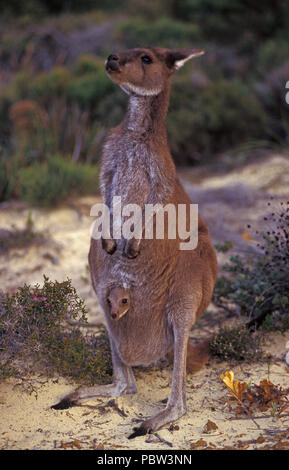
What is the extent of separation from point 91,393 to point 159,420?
1.67ft

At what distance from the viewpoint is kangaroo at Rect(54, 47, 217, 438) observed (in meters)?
3.29

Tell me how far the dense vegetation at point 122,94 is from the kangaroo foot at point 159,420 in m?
3.77

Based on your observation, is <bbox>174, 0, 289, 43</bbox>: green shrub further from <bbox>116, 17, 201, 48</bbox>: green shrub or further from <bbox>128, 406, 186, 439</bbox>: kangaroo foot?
<bbox>128, 406, 186, 439</bbox>: kangaroo foot

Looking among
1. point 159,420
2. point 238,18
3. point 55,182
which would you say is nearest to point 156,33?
point 238,18

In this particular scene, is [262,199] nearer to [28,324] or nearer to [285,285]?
[285,285]

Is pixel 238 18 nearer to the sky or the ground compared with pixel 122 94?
nearer to the sky

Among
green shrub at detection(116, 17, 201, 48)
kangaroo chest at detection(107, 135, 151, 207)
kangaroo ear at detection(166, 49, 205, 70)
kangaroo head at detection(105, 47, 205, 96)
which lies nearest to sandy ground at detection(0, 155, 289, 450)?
kangaroo chest at detection(107, 135, 151, 207)

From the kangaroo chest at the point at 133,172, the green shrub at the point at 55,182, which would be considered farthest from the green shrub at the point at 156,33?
the kangaroo chest at the point at 133,172

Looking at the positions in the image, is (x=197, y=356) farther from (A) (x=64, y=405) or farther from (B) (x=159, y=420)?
(A) (x=64, y=405)

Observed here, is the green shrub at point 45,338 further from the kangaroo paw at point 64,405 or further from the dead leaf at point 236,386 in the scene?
the dead leaf at point 236,386

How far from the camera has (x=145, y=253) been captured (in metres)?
3.29

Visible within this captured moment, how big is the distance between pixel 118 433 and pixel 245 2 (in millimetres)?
13379

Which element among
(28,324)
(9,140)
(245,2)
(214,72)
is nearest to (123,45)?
(214,72)
